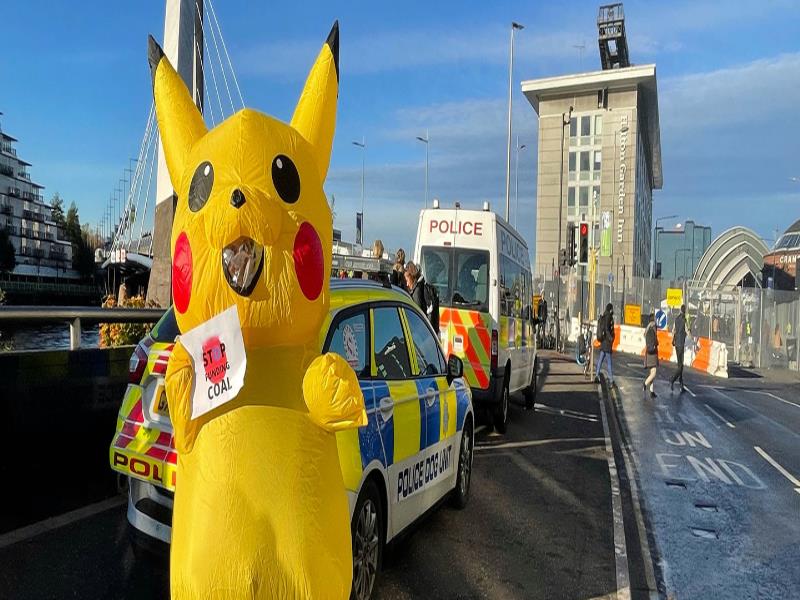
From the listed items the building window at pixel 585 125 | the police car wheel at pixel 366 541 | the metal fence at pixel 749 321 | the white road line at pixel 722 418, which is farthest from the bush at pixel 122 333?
the building window at pixel 585 125

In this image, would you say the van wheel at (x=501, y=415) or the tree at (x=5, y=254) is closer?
the van wheel at (x=501, y=415)

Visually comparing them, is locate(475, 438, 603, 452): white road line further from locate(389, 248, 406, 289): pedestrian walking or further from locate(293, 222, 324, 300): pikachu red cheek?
locate(293, 222, 324, 300): pikachu red cheek

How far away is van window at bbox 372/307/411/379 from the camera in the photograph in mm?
4473

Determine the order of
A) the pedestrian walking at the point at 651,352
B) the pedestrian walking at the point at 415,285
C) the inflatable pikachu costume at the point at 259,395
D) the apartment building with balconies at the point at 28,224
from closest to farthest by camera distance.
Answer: the inflatable pikachu costume at the point at 259,395 < the pedestrian walking at the point at 415,285 < the pedestrian walking at the point at 651,352 < the apartment building with balconies at the point at 28,224

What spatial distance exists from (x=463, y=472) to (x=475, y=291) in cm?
481

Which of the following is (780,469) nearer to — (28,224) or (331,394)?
(331,394)

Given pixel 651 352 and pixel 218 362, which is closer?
pixel 218 362

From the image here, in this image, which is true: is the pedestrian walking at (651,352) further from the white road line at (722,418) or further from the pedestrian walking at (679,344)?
the white road line at (722,418)

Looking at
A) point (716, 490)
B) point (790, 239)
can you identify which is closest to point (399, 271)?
point (716, 490)

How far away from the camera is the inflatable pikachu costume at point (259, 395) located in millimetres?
2449

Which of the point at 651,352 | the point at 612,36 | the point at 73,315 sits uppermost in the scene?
the point at 612,36

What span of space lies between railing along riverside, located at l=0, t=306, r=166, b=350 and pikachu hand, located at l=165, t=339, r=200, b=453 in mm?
3369

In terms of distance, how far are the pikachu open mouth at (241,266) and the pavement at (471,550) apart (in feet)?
7.03

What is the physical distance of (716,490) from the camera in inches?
298
